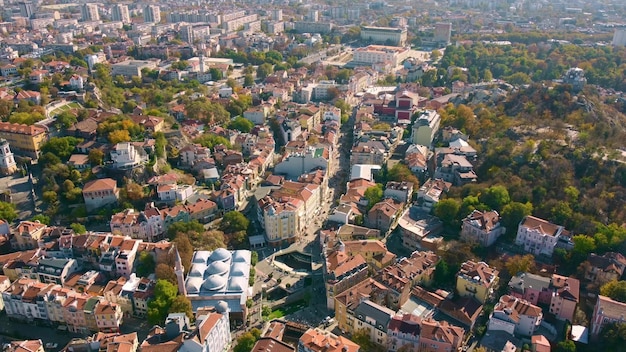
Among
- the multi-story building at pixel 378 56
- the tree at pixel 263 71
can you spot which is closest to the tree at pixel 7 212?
the tree at pixel 263 71

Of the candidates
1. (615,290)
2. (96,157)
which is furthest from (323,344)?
(96,157)

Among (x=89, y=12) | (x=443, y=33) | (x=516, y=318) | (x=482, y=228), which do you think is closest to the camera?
(x=516, y=318)

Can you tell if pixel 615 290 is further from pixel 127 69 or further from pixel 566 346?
pixel 127 69

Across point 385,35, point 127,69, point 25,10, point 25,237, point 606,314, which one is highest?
point 25,10

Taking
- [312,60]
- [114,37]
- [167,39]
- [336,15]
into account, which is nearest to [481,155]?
[312,60]

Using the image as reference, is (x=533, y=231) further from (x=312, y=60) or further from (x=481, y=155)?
(x=312, y=60)

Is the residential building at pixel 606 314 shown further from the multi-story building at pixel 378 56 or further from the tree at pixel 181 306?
the multi-story building at pixel 378 56

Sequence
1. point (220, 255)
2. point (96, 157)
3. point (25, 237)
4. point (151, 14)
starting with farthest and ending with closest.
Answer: point (151, 14) → point (96, 157) → point (25, 237) → point (220, 255)
